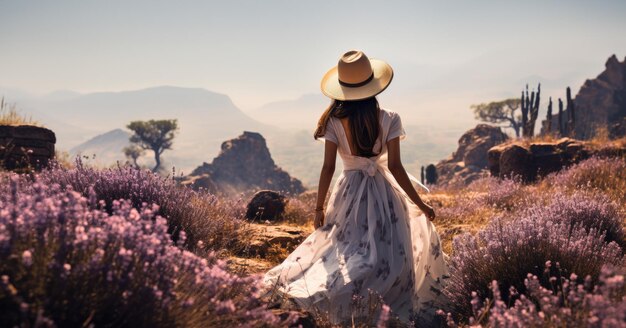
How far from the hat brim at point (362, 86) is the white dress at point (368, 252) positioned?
0.22m

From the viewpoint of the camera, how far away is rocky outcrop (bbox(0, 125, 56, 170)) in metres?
8.57

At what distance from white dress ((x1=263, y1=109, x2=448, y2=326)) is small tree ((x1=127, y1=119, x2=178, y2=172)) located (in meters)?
68.6

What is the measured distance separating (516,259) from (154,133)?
233 feet

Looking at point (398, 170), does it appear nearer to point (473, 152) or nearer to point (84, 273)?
point (84, 273)

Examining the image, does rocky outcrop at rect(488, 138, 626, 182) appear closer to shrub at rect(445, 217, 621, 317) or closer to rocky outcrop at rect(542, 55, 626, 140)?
shrub at rect(445, 217, 621, 317)

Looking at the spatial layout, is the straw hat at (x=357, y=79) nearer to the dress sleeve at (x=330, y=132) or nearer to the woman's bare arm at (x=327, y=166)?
the dress sleeve at (x=330, y=132)

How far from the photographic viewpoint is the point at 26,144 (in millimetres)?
8758

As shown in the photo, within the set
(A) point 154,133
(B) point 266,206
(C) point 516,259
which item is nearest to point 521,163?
(B) point 266,206

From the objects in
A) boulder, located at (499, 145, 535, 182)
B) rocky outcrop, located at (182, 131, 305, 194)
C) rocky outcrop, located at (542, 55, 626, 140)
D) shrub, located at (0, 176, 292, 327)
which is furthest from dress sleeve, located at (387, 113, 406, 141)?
rocky outcrop, located at (542, 55, 626, 140)

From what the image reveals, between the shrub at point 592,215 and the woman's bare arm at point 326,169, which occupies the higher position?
the woman's bare arm at point 326,169

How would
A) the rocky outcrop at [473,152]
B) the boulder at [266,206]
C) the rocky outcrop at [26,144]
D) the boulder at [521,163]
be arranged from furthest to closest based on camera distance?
the rocky outcrop at [473,152] → the boulder at [521,163] → the rocky outcrop at [26,144] → the boulder at [266,206]

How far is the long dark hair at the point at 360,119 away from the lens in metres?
4.16

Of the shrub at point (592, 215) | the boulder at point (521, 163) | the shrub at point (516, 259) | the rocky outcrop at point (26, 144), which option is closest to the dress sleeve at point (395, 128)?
the shrub at point (516, 259)

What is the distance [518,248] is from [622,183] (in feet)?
21.6
